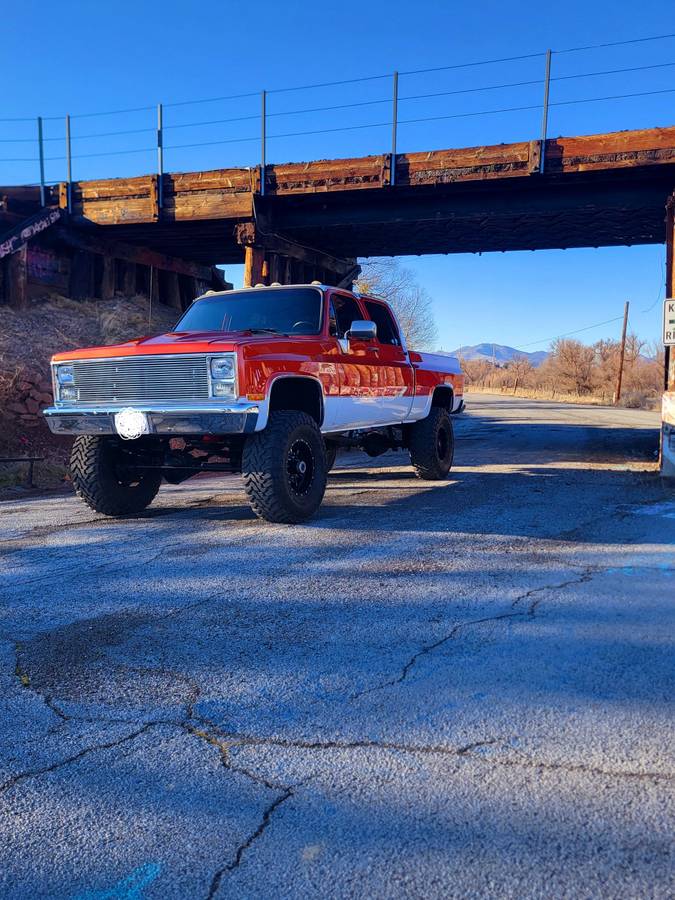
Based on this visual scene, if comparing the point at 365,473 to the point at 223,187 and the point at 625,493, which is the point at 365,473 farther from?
the point at 223,187

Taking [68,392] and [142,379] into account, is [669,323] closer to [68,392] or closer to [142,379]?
[142,379]

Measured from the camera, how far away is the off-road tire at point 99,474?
269 inches

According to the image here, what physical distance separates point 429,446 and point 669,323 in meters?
3.84

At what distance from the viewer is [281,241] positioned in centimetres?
1662

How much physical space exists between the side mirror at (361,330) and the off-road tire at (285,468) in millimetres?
1131

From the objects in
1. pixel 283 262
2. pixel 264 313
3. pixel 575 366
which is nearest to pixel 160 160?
pixel 283 262

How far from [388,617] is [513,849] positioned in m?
1.98

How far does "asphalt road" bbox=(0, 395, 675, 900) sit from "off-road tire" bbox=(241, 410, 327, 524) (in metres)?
0.50

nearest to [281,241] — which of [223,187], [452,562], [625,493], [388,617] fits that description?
[223,187]

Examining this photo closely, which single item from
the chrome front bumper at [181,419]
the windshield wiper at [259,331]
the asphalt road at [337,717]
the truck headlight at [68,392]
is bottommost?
the asphalt road at [337,717]

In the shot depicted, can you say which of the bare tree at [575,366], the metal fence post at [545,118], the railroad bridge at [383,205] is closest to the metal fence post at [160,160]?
the railroad bridge at [383,205]

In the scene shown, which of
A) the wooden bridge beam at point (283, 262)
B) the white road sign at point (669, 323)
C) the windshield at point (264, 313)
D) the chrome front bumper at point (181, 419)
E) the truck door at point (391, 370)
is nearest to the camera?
the chrome front bumper at point (181, 419)

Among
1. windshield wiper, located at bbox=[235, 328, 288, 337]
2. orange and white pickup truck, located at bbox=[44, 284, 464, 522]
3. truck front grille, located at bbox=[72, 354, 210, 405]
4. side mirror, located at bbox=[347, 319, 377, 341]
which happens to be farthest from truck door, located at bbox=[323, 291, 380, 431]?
truck front grille, located at bbox=[72, 354, 210, 405]

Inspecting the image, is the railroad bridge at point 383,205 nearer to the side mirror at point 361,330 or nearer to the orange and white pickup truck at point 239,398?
the orange and white pickup truck at point 239,398
